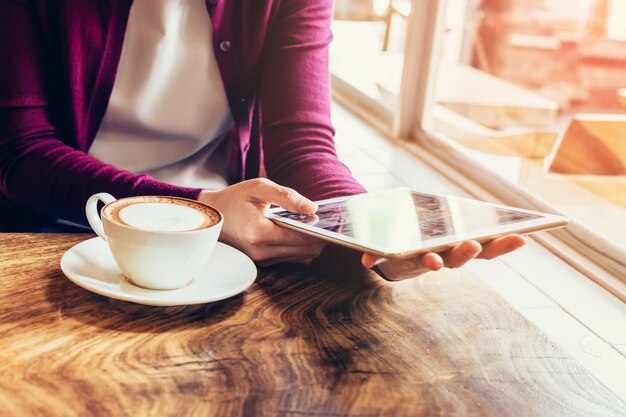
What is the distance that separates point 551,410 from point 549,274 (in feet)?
3.89

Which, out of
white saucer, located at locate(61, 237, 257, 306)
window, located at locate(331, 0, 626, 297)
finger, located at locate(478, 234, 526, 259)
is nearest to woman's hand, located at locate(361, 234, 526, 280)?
finger, located at locate(478, 234, 526, 259)

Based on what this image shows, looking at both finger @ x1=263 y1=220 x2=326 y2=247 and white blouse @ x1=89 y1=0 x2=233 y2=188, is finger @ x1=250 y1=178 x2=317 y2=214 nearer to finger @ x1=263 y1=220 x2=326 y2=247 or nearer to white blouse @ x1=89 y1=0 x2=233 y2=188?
finger @ x1=263 y1=220 x2=326 y2=247

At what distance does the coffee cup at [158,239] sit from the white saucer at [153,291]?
0.04ft

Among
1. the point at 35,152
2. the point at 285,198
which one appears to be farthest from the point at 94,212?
the point at 35,152

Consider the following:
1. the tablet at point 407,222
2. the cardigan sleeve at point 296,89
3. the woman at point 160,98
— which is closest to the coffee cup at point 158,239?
the tablet at point 407,222

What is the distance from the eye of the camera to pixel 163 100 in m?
1.15

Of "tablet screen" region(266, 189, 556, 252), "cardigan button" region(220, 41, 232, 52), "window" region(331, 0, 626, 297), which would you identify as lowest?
"window" region(331, 0, 626, 297)

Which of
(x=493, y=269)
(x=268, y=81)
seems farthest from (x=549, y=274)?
(x=268, y=81)

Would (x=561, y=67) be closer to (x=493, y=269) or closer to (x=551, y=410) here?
(x=493, y=269)

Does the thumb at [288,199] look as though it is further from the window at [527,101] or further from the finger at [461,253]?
the window at [527,101]

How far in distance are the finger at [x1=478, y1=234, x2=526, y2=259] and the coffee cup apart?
26cm

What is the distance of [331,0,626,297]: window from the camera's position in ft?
6.35

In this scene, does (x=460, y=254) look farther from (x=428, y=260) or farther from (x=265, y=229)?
(x=265, y=229)

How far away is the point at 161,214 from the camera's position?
687 mm
